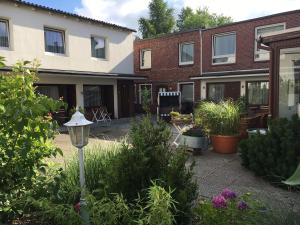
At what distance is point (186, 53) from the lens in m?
19.9

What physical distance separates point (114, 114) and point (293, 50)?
12636 mm

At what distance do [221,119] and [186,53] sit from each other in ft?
41.7

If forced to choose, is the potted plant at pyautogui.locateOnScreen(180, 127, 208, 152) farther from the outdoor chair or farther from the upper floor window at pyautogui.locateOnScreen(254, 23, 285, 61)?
the upper floor window at pyautogui.locateOnScreen(254, 23, 285, 61)

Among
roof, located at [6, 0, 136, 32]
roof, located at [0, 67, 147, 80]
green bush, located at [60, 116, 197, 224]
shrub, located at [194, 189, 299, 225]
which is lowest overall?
shrub, located at [194, 189, 299, 225]

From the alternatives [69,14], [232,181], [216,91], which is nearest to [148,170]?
[232,181]

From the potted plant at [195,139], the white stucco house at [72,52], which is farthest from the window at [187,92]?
the potted plant at [195,139]

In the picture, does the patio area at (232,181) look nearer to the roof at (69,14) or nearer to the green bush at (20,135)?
the green bush at (20,135)

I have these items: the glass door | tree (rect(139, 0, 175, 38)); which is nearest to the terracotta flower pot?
the glass door

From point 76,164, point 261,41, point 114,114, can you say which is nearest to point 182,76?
point 114,114

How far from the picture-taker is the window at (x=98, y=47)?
16.3 metres

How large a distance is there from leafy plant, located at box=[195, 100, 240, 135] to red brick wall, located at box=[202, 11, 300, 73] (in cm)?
944

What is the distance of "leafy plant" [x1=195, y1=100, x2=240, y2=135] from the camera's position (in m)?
7.95

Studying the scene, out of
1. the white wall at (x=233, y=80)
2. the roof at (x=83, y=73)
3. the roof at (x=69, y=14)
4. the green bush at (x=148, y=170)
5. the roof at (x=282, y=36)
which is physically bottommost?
the green bush at (x=148, y=170)

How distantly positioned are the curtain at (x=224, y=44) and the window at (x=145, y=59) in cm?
570
